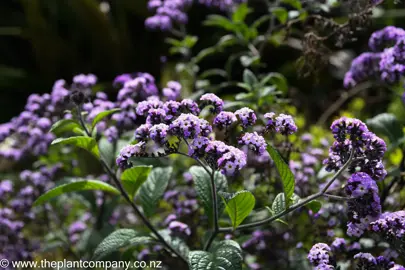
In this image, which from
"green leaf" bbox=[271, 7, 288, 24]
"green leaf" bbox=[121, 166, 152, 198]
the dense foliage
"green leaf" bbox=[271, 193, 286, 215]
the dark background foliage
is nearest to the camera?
the dense foliage

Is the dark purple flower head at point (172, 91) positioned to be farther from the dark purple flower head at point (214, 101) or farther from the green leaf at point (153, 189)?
the dark purple flower head at point (214, 101)

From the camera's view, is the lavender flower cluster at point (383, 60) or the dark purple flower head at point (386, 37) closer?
the lavender flower cluster at point (383, 60)

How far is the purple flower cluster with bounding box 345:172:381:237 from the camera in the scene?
160 cm

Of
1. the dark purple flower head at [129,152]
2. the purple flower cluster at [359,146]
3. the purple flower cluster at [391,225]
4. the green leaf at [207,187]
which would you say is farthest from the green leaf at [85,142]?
the purple flower cluster at [391,225]

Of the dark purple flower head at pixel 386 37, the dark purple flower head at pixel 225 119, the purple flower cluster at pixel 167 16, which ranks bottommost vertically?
the dark purple flower head at pixel 225 119

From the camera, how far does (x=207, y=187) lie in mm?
2090

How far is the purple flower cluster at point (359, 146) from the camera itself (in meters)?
1.61

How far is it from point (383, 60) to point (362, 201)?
88 centimetres

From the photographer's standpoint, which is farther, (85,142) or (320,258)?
(85,142)

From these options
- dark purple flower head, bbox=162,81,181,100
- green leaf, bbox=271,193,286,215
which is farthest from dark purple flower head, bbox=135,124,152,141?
dark purple flower head, bbox=162,81,181,100

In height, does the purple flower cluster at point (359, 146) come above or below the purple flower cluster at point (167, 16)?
below

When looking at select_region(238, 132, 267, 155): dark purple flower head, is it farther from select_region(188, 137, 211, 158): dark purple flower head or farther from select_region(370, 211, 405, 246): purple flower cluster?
select_region(370, 211, 405, 246): purple flower cluster

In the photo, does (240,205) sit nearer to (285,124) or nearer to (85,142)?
(285,124)

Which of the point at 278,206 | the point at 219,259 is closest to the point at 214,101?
the point at 278,206
